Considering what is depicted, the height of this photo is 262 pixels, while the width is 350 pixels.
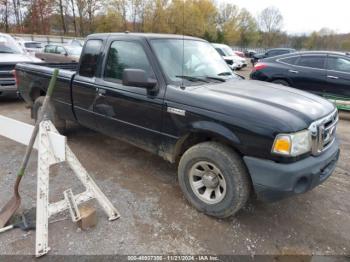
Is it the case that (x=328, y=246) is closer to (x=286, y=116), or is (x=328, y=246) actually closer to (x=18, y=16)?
(x=286, y=116)

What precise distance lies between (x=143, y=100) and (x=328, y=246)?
7.93ft

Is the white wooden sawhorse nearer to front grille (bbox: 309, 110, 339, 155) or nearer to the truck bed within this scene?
the truck bed

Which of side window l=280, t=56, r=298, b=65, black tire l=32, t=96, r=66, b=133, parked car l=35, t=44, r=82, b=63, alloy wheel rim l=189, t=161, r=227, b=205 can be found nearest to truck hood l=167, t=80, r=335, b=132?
alloy wheel rim l=189, t=161, r=227, b=205

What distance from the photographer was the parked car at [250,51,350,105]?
7.46 meters

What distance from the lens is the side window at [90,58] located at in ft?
12.9

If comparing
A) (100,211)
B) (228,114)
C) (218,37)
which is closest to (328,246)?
(228,114)

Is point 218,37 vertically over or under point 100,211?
over

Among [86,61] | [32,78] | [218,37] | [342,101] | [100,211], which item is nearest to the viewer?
[100,211]

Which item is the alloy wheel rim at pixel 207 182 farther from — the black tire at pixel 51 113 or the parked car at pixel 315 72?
the parked car at pixel 315 72

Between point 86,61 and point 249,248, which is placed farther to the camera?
point 86,61

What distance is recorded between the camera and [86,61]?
4.09 metres

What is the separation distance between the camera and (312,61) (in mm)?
7906

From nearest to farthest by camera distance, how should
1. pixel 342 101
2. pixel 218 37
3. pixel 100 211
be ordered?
pixel 100 211, pixel 342 101, pixel 218 37

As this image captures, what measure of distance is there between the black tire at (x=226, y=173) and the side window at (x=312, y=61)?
6394 mm
